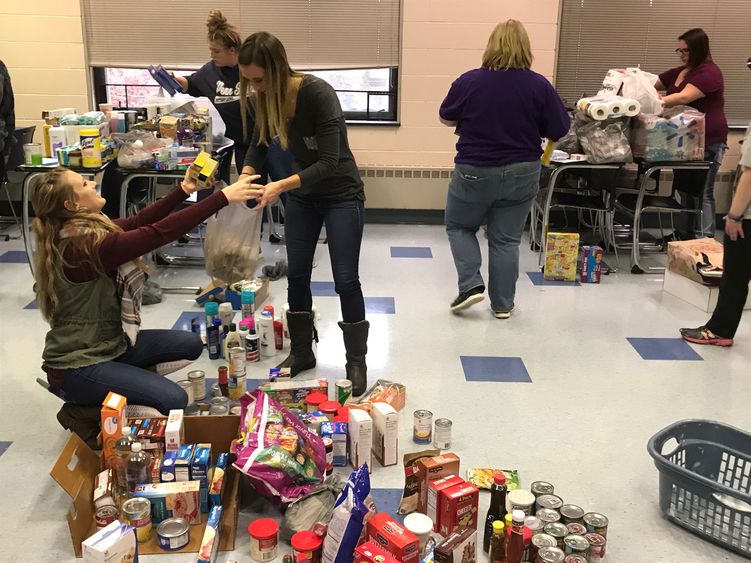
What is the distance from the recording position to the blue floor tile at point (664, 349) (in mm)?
3561

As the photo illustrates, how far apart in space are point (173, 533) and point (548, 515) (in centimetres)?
106

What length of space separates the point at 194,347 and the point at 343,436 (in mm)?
691

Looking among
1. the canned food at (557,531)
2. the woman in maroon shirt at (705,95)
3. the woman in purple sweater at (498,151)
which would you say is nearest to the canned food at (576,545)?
the canned food at (557,531)

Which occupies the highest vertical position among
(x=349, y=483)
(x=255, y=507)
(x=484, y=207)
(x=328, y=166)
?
(x=328, y=166)

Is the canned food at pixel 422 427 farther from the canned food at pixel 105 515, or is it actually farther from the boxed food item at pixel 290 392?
the canned food at pixel 105 515

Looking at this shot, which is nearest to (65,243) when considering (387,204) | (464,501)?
(464,501)

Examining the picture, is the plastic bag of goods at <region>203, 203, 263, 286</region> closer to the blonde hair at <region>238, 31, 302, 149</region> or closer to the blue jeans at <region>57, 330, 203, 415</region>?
the blonde hair at <region>238, 31, 302, 149</region>

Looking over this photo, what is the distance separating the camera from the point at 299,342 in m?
3.25

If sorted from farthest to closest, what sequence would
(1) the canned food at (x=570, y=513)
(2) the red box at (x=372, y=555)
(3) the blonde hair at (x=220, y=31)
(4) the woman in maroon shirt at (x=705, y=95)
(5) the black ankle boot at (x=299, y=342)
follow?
(4) the woman in maroon shirt at (x=705, y=95), (3) the blonde hair at (x=220, y=31), (5) the black ankle boot at (x=299, y=342), (1) the canned food at (x=570, y=513), (2) the red box at (x=372, y=555)

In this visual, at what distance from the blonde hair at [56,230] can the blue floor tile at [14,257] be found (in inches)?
110

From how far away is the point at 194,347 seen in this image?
2.80 m

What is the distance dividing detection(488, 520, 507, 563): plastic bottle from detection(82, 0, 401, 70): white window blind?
4.40 metres

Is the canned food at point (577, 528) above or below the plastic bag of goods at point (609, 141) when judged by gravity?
below

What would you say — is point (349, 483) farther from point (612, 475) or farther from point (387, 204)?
point (387, 204)
